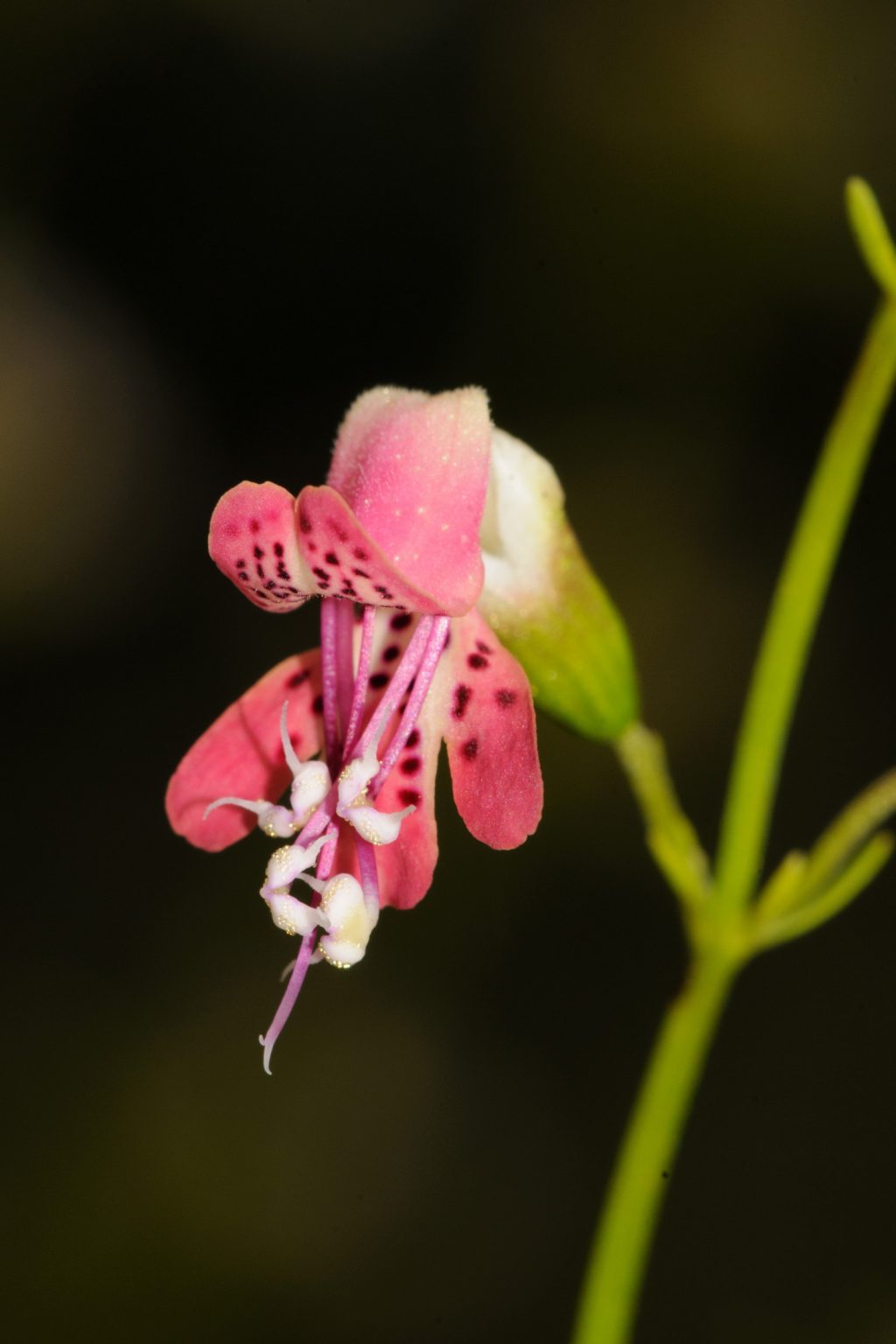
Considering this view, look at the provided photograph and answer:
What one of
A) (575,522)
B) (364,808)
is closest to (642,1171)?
(364,808)

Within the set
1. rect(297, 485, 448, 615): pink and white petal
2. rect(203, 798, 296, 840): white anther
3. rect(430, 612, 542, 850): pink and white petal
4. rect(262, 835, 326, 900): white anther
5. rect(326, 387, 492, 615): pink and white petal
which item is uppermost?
rect(326, 387, 492, 615): pink and white petal

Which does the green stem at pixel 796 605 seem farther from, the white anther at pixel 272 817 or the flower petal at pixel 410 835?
the white anther at pixel 272 817

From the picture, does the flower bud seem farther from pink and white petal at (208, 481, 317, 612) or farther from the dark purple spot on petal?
pink and white petal at (208, 481, 317, 612)

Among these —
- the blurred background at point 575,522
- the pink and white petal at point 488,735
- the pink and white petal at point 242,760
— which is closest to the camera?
the pink and white petal at point 488,735

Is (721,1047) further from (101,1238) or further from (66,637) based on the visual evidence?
(66,637)

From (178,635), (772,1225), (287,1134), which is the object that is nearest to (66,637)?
(178,635)

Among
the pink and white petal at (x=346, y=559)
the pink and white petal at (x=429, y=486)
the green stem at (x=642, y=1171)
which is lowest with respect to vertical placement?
the green stem at (x=642, y=1171)

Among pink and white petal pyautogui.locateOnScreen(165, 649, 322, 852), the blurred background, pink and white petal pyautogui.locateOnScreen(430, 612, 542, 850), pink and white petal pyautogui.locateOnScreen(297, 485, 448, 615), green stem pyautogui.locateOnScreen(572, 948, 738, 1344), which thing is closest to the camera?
pink and white petal pyautogui.locateOnScreen(297, 485, 448, 615)

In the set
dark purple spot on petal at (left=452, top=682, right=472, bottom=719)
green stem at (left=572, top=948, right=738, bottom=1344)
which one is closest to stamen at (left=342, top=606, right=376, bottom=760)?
dark purple spot on petal at (left=452, top=682, right=472, bottom=719)

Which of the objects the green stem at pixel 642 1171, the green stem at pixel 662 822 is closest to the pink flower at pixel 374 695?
the green stem at pixel 662 822
